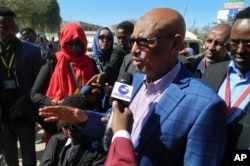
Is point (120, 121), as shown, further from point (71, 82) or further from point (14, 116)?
point (14, 116)

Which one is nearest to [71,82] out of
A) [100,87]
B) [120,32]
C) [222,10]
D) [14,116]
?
[100,87]

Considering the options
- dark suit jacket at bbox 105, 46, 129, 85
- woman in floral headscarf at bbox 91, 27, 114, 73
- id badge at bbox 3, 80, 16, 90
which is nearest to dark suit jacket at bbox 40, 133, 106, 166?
id badge at bbox 3, 80, 16, 90

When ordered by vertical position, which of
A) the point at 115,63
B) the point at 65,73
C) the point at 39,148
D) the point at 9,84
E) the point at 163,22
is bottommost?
the point at 39,148

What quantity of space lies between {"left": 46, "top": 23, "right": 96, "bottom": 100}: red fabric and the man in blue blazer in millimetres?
1709

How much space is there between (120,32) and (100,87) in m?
1.99

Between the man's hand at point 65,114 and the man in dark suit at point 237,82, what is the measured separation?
84 centimetres

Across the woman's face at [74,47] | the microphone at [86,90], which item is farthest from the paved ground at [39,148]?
the microphone at [86,90]

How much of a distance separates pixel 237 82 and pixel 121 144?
0.90m

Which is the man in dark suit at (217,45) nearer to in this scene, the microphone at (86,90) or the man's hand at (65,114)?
the microphone at (86,90)

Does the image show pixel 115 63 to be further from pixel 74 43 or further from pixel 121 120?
pixel 121 120

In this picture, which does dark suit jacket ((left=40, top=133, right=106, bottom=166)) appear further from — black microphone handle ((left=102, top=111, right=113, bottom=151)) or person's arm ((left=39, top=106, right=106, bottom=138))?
black microphone handle ((left=102, top=111, right=113, bottom=151))

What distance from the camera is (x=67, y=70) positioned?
11.4 ft

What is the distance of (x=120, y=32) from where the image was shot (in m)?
5.00

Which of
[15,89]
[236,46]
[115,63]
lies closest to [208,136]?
[236,46]
